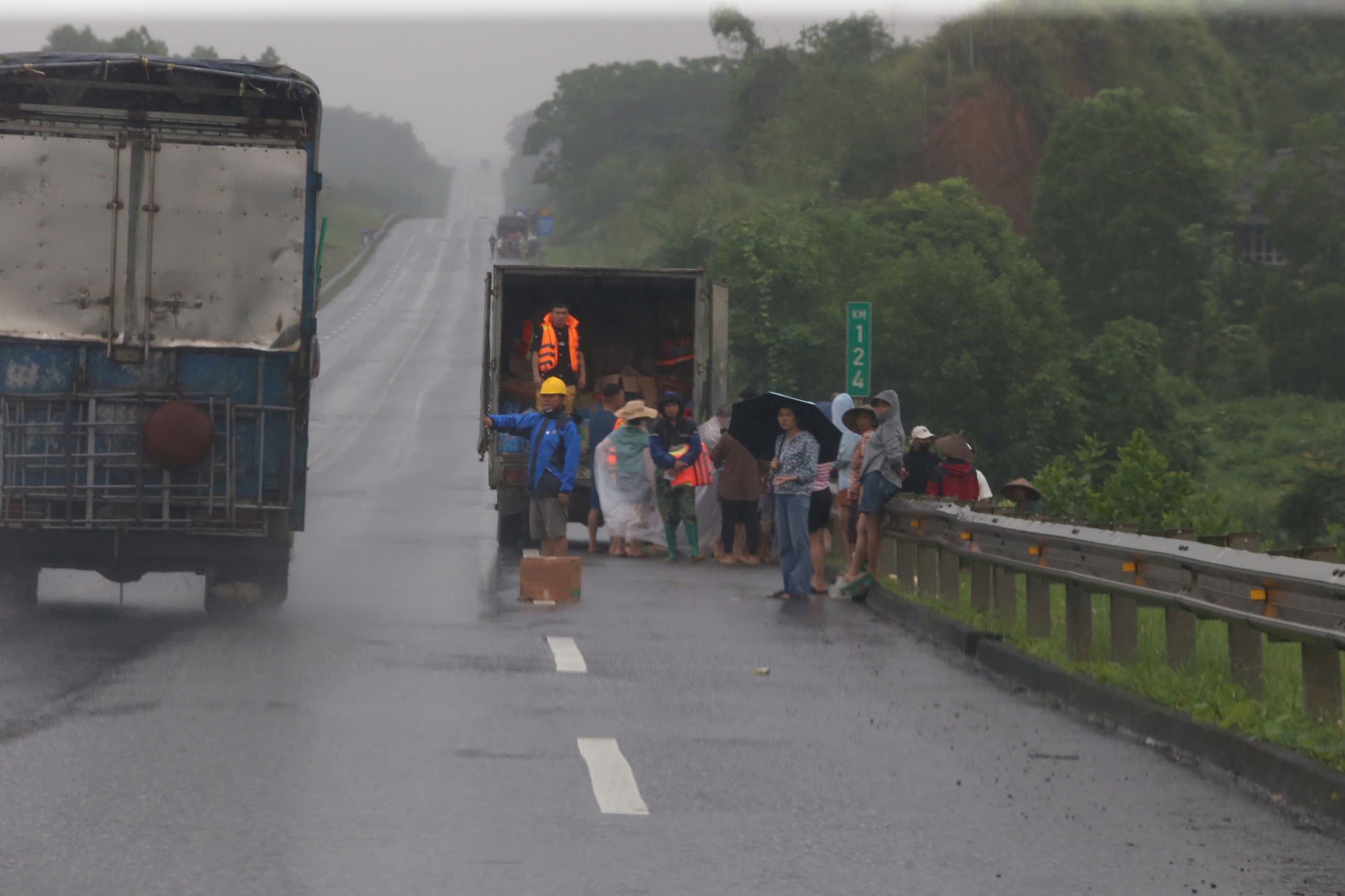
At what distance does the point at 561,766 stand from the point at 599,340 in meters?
17.1

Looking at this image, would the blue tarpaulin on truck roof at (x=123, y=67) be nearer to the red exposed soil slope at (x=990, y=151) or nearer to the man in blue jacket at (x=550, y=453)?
the man in blue jacket at (x=550, y=453)

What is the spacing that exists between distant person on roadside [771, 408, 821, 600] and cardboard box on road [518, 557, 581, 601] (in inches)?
74.4

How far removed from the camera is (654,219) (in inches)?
3381

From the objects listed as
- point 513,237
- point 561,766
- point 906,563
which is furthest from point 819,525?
point 513,237

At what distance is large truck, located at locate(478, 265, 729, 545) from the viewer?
21328 millimetres

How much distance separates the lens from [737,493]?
1934 centimetres

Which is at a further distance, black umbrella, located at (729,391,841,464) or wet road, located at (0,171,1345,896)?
black umbrella, located at (729,391,841,464)

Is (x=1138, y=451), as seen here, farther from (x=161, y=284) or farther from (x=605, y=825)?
(x=605, y=825)

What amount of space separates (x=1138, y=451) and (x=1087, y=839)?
819 inches

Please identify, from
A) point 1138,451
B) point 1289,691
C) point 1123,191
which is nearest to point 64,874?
point 1289,691

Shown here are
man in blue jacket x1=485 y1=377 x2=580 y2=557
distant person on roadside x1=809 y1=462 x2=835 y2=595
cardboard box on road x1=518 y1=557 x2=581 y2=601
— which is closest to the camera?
cardboard box on road x1=518 y1=557 x2=581 y2=601

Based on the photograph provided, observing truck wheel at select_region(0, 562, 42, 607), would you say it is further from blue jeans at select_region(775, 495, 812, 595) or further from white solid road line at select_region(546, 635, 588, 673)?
blue jeans at select_region(775, 495, 812, 595)

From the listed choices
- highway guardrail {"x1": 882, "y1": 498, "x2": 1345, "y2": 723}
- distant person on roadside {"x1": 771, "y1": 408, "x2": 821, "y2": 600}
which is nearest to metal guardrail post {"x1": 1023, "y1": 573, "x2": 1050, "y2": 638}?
highway guardrail {"x1": 882, "y1": 498, "x2": 1345, "y2": 723}

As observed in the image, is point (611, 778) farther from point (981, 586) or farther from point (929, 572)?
point (929, 572)
